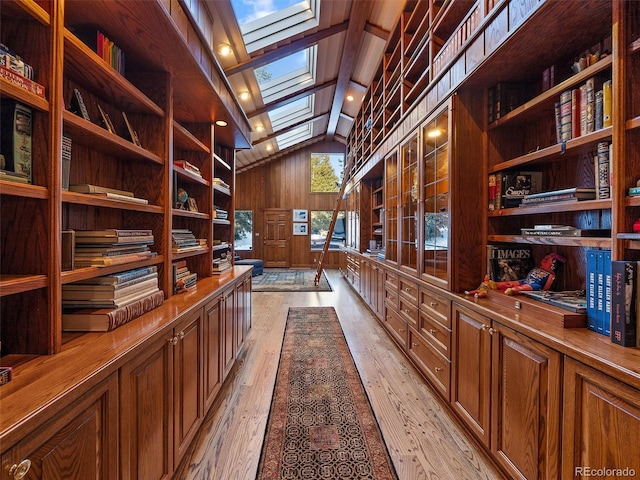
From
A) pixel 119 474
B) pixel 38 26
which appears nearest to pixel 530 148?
pixel 38 26

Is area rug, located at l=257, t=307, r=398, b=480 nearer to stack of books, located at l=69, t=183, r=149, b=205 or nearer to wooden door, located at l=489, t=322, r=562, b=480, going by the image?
wooden door, located at l=489, t=322, r=562, b=480

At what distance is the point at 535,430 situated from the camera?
1.23 m

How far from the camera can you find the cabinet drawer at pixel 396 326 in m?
2.91

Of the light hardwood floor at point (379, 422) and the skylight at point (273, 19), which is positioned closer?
the light hardwood floor at point (379, 422)

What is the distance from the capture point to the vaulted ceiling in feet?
12.7

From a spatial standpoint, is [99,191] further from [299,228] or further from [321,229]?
[321,229]

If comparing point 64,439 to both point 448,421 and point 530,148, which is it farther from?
point 530,148

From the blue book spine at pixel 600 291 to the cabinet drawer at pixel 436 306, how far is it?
85 cm

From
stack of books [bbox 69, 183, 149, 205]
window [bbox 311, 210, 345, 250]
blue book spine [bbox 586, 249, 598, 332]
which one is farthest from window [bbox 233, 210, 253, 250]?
blue book spine [bbox 586, 249, 598, 332]

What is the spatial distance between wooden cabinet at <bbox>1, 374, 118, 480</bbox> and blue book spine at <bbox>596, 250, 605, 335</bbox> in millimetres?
1823

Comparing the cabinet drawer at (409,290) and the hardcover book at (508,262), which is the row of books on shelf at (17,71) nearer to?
the hardcover book at (508,262)

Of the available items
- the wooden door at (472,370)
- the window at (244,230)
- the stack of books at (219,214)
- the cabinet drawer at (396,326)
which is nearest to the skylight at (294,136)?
the window at (244,230)

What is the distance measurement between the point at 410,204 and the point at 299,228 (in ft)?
23.8

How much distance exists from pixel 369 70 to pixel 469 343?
5.36 meters
